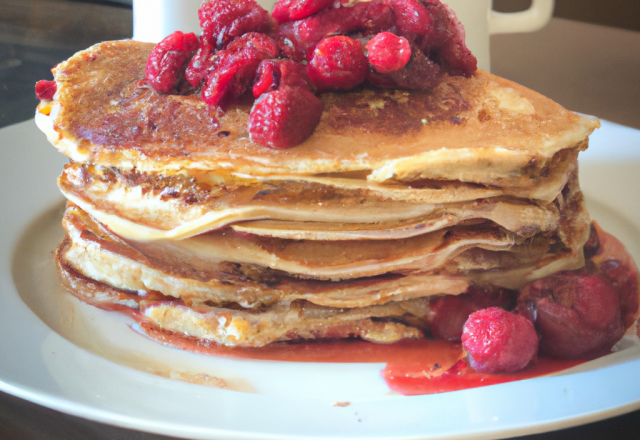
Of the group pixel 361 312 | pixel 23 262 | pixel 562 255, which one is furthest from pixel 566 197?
pixel 23 262

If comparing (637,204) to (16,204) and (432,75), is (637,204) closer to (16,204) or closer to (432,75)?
(432,75)

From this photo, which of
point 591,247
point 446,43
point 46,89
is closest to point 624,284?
point 591,247

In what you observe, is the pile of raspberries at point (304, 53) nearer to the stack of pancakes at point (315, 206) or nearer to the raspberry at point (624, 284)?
the stack of pancakes at point (315, 206)

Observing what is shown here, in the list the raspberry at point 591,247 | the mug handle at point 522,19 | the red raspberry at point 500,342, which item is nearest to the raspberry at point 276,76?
the red raspberry at point 500,342

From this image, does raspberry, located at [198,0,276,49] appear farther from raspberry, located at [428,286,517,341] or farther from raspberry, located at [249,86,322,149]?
raspberry, located at [428,286,517,341]

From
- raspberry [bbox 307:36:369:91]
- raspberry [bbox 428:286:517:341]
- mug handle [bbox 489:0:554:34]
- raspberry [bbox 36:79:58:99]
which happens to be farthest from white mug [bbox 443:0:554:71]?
raspberry [bbox 36:79:58:99]

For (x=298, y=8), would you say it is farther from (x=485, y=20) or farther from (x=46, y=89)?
Answer: (x=485, y=20)
